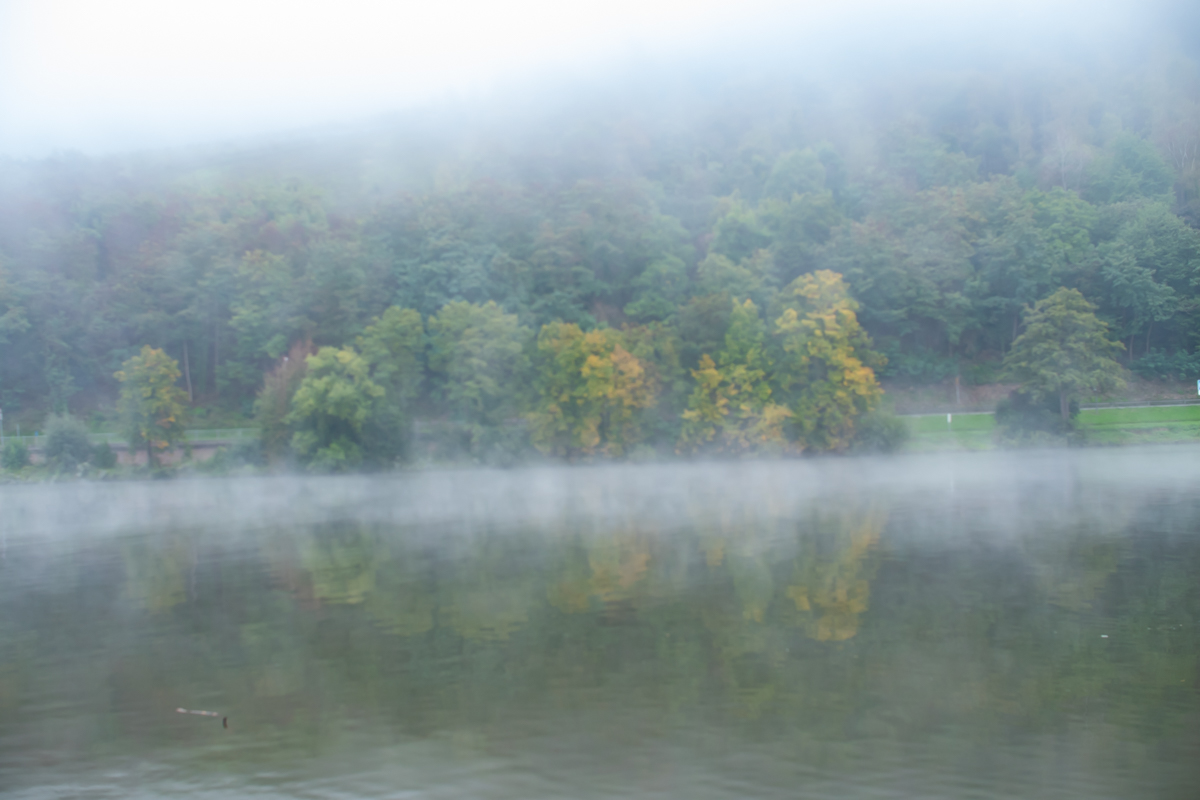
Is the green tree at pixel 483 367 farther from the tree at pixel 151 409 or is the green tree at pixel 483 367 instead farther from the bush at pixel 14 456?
the bush at pixel 14 456

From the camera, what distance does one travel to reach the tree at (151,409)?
49656 millimetres

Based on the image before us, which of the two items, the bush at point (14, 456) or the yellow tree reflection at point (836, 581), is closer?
the yellow tree reflection at point (836, 581)

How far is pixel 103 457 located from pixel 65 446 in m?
1.91

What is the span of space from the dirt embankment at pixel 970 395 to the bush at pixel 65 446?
145 feet

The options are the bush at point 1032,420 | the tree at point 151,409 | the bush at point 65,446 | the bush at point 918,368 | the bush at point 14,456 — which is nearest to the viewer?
the bush at point 1032,420

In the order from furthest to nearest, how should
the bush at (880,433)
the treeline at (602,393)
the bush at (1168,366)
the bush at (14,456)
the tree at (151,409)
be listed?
the bush at (1168,366)
the tree at (151,409)
the bush at (14,456)
the treeline at (602,393)
the bush at (880,433)

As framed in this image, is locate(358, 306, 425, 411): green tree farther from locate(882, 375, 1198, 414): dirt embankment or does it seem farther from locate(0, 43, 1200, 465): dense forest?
locate(882, 375, 1198, 414): dirt embankment

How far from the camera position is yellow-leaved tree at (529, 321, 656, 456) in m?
49.3

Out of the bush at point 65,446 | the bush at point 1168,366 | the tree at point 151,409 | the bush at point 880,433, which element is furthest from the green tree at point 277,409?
the bush at point 1168,366

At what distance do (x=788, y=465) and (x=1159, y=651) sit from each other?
32.4 meters

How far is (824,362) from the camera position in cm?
4878

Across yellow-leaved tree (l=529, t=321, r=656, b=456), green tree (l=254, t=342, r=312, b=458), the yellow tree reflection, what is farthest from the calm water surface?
yellow-leaved tree (l=529, t=321, r=656, b=456)

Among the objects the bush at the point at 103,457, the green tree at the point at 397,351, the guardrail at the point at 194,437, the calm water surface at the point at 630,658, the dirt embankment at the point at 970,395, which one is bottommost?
the calm water surface at the point at 630,658

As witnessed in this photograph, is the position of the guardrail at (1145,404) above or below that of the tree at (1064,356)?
below
